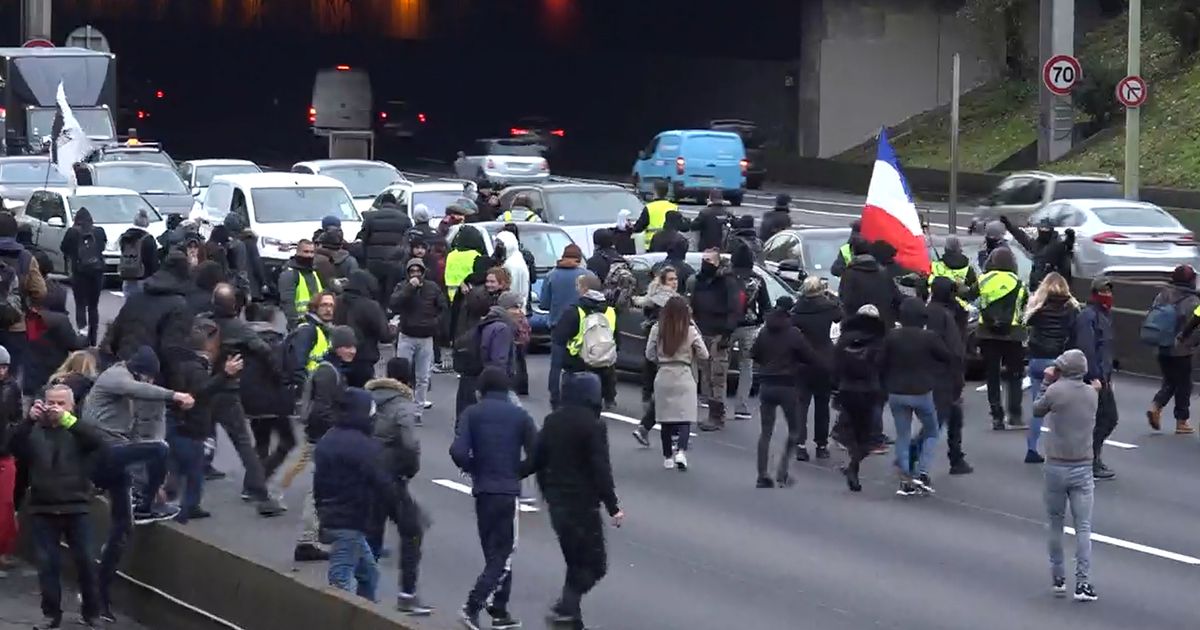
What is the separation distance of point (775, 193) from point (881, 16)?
738 cm

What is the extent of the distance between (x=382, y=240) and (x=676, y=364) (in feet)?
22.0

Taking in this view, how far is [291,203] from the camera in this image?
98.9 ft

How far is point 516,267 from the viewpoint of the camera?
72.7 feet

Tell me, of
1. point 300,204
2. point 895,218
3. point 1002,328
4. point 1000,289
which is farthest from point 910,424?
point 300,204

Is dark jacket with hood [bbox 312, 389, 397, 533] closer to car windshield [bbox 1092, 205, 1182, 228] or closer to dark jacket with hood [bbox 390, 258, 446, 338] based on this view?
dark jacket with hood [bbox 390, 258, 446, 338]

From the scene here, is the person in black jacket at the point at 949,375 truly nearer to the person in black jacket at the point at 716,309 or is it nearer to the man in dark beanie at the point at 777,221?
the person in black jacket at the point at 716,309

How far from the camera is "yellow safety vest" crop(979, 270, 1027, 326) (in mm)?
19656

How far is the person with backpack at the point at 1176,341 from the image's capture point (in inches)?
766

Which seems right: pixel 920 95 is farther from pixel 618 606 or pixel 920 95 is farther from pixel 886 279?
pixel 618 606

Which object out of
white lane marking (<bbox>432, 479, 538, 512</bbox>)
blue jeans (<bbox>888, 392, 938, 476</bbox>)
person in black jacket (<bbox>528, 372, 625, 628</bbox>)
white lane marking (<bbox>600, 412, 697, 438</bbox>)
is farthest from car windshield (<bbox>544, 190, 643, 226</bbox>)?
person in black jacket (<bbox>528, 372, 625, 628</bbox>)

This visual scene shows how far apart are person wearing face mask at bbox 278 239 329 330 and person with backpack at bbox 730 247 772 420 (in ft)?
14.2

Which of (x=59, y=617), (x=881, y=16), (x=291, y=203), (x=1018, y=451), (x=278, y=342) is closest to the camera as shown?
(x=59, y=617)

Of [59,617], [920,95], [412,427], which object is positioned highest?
[920,95]

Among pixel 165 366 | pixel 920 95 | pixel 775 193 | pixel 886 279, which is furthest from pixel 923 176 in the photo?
pixel 165 366
